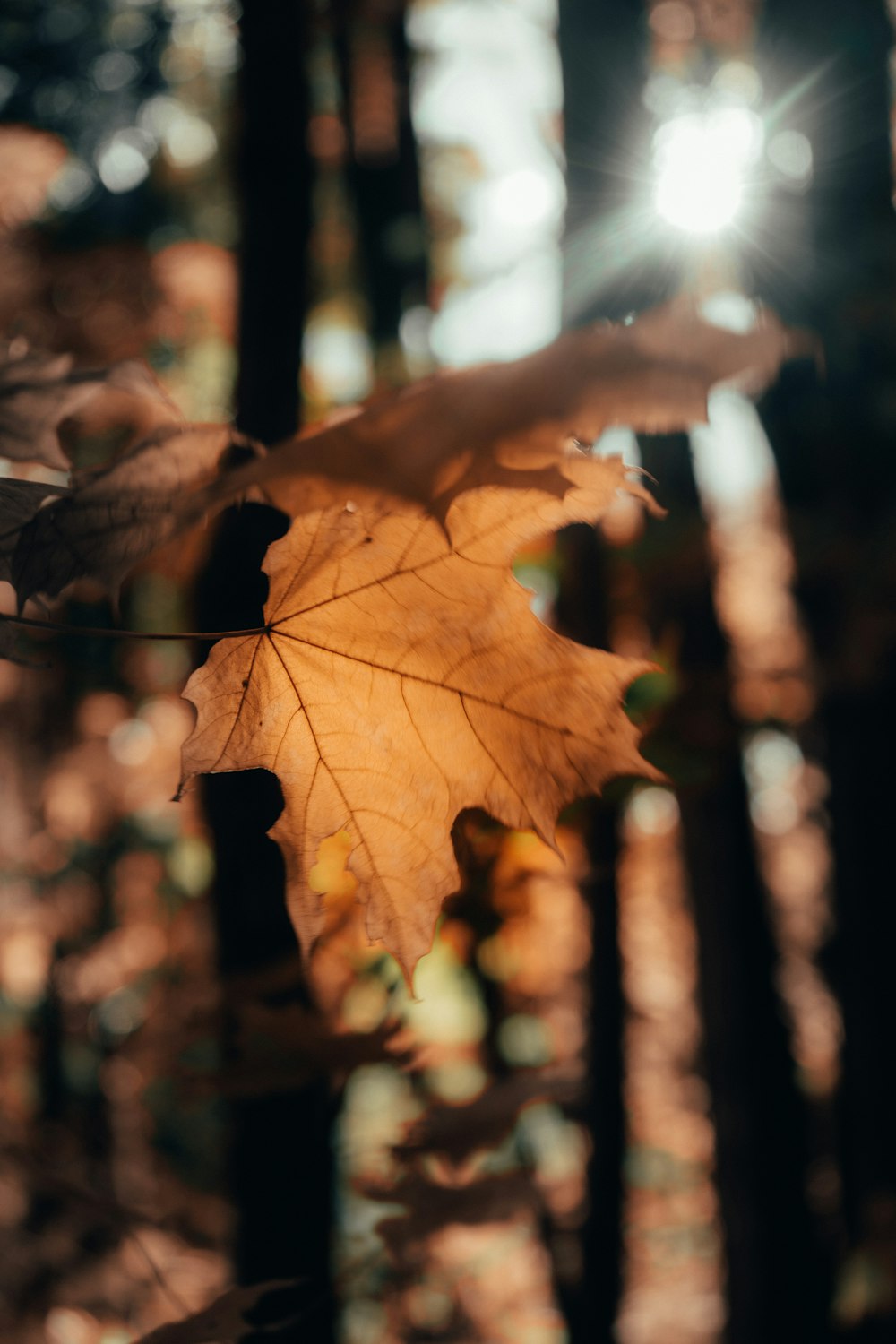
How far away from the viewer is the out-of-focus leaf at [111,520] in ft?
2.38

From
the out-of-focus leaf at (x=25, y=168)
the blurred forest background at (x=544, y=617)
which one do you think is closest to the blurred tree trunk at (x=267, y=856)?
the blurred forest background at (x=544, y=617)

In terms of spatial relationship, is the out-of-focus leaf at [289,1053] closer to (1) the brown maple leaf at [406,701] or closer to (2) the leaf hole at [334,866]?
(2) the leaf hole at [334,866]

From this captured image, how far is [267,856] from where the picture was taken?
1.60 metres

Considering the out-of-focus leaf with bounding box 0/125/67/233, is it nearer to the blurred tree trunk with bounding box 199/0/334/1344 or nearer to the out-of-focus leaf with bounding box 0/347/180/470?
the blurred tree trunk with bounding box 199/0/334/1344

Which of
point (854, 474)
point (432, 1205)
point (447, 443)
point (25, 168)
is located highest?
point (25, 168)

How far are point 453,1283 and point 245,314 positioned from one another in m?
2.44

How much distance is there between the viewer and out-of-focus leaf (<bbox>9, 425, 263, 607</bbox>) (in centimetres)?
72

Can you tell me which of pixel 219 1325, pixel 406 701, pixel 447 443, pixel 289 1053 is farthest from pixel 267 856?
pixel 447 443

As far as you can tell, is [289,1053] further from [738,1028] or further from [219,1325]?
[738,1028]

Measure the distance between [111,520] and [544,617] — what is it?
1.24m

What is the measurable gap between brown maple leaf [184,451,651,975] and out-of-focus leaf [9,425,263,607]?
119mm

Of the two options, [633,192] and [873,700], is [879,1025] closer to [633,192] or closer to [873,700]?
[873,700]

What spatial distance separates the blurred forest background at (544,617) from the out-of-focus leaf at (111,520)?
270 mm

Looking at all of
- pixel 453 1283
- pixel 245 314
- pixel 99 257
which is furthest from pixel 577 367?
pixel 99 257
